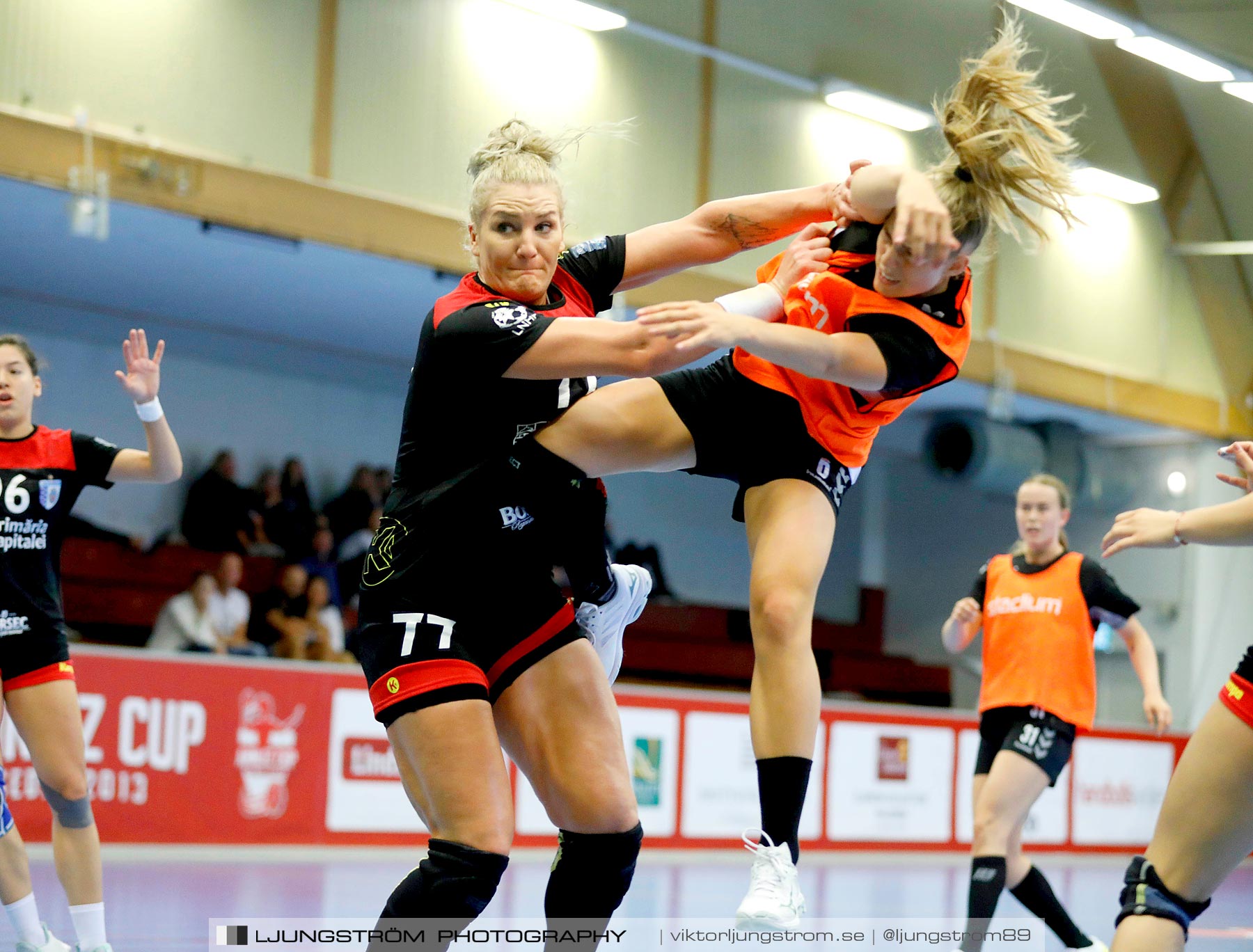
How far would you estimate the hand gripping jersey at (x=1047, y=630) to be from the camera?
5488mm

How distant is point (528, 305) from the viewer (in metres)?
3.21

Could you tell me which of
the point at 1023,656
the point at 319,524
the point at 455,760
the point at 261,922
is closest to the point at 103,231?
the point at 319,524

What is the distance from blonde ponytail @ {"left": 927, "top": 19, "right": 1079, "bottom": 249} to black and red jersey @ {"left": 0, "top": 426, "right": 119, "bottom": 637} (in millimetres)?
2897

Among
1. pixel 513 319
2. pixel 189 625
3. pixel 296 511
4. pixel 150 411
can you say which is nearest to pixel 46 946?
pixel 150 411

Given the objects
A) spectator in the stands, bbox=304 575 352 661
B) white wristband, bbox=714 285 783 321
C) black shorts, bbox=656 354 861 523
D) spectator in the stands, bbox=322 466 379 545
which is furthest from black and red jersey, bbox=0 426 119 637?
spectator in the stands, bbox=322 466 379 545

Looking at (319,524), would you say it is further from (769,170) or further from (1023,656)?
(1023,656)

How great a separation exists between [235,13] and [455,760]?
22.4 ft

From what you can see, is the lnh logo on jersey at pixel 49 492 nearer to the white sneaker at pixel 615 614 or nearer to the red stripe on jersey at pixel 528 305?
the red stripe on jersey at pixel 528 305

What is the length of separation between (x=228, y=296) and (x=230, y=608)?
245cm

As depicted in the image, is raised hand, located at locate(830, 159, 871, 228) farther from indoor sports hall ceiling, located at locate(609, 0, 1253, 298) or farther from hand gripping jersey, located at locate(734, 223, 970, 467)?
indoor sports hall ceiling, located at locate(609, 0, 1253, 298)

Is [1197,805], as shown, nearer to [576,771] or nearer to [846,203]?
[576,771]

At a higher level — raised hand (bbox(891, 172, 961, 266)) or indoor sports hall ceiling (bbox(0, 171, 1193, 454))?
indoor sports hall ceiling (bbox(0, 171, 1193, 454))

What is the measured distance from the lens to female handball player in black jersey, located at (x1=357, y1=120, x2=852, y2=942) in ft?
9.46

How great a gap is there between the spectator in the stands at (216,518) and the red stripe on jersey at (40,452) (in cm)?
655
